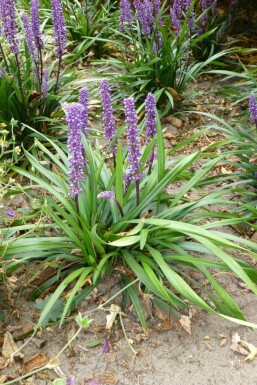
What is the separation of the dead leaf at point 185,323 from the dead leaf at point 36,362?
88 cm

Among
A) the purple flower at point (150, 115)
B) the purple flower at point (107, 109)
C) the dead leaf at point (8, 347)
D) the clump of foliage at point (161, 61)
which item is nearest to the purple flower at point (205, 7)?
the clump of foliage at point (161, 61)

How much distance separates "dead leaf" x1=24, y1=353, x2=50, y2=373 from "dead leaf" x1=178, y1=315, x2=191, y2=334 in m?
0.88

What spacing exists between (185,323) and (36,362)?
0.97 meters

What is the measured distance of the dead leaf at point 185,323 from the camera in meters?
3.05

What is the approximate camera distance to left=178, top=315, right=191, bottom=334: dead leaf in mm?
3046

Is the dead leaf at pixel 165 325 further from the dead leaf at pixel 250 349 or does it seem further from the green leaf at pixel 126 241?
the green leaf at pixel 126 241

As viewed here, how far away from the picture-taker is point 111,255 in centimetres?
311

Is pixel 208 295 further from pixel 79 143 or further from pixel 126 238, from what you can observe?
pixel 79 143

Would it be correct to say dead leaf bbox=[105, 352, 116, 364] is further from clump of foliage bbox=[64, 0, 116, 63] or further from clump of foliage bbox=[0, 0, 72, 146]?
clump of foliage bbox=[64, 0, 116, 63]

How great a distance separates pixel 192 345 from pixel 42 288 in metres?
1.05

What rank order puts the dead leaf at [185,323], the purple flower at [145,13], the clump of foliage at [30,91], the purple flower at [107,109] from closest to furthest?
the purple flower at [107,109] < the dead leaf at [185,323] < the clump of foliage at [30,91] < the purple flower at [145,13]

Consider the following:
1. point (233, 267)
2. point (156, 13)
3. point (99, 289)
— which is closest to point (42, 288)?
point (99, 289)

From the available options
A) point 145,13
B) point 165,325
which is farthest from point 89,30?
point 165,325

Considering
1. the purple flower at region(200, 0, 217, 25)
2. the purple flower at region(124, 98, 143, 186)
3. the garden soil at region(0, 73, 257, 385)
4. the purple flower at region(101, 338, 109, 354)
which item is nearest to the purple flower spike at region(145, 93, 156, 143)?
the purple flower at region(124, 98, 143, 186)
